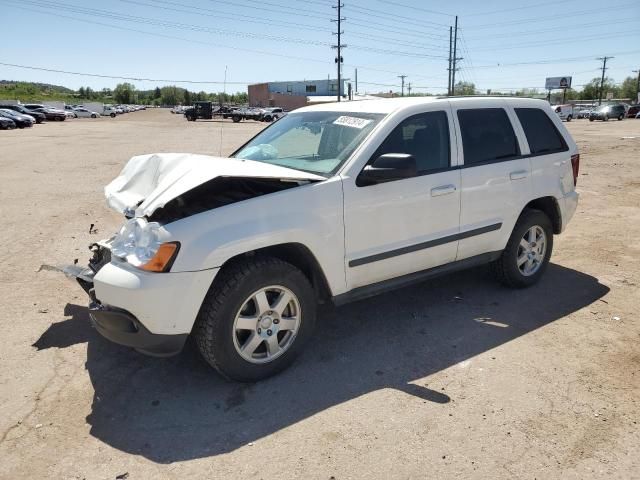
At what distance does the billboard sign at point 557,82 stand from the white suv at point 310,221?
9294 centimetres

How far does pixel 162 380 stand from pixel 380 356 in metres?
1.55

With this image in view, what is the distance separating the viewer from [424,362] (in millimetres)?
3654

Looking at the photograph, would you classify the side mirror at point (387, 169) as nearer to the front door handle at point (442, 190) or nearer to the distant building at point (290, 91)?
the front door handle at point (442, 190)

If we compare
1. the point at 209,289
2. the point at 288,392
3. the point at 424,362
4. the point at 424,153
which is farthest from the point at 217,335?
the point at 424,153

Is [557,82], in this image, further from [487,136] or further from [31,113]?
[487,136]

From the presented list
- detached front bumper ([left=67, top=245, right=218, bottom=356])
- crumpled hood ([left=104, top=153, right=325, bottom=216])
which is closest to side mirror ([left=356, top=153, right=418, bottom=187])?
crumpled hood ([left=104, top=153, right=325, bottom=216])

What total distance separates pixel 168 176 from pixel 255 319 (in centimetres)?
116

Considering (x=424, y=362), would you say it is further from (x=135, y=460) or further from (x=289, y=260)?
(x=135, y=460)

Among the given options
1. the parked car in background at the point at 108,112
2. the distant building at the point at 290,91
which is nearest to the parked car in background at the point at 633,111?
the distant building at the point at 290,91

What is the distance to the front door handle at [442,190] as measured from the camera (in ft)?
13.1

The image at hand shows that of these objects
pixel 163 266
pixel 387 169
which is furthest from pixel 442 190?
pixel 163 266

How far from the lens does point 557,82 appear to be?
92625 mm

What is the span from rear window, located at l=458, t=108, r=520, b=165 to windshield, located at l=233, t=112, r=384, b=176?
0.88 m

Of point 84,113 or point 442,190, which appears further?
point 84,113
